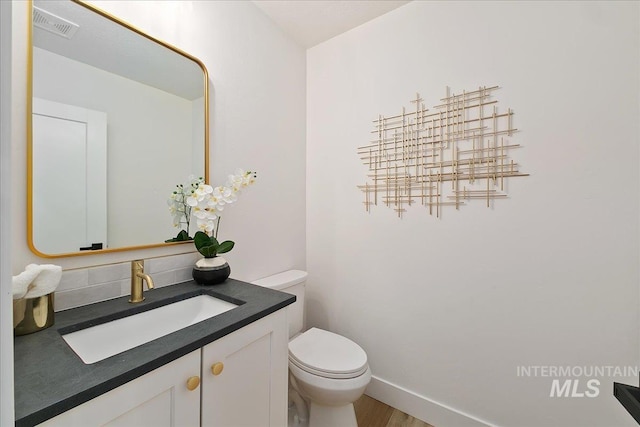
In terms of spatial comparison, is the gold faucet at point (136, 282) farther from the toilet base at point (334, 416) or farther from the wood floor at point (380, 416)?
the wood floor at point (380, 416)

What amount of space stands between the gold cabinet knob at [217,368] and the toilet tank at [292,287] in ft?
2.37

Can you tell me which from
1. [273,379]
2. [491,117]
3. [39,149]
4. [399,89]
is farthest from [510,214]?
[39,149]

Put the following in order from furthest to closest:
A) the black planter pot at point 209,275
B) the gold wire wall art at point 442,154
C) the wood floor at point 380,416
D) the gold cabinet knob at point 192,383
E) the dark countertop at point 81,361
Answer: the wood floor at point 380,416 < the gold wire wall art at point 442,154 < the black planter pot at point 209,275 < the gold cabinet knob at point 192,383 < the dark countertop at point 81,361

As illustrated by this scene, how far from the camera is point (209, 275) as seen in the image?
122 centimetres

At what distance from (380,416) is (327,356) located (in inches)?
23.8

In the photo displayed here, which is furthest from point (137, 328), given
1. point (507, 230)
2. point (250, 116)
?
point (507, 230)

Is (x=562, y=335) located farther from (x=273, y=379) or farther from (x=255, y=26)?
(x=255, y=26)

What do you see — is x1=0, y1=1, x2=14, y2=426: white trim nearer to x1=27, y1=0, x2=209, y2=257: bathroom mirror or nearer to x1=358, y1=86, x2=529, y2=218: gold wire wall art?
x1=27, y1=0, x2=209, y2=257: bathroom mirror

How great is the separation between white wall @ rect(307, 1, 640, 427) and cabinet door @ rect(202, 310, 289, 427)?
0.88 meters

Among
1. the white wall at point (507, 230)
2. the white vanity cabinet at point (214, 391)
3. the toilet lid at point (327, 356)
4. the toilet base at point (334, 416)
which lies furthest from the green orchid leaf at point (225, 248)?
the toilet base at point (334, 416)

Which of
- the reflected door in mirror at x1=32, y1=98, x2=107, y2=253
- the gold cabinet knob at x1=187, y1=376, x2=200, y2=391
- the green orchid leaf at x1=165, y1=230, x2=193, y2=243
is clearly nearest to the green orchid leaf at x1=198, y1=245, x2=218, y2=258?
the green orchid leaf at x1=165, y1=230, x2=193, y2=243

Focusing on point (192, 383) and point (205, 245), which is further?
point (205, 245)

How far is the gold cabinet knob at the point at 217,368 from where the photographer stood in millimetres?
802

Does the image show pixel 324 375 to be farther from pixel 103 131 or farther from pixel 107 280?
pixel 103 131
